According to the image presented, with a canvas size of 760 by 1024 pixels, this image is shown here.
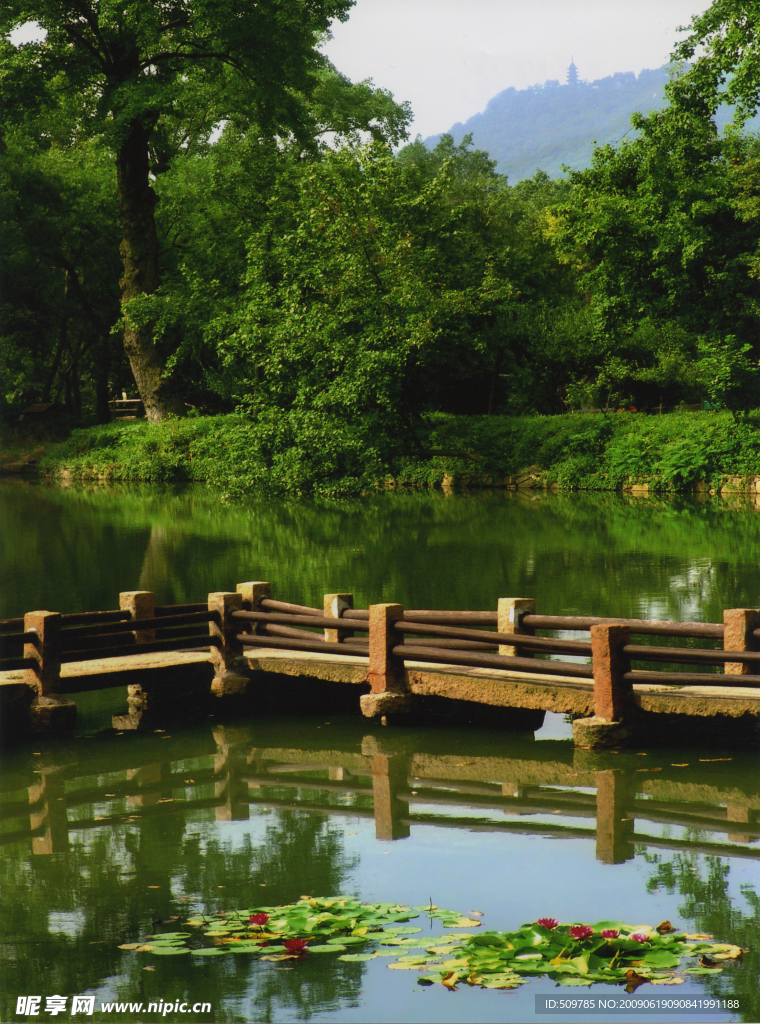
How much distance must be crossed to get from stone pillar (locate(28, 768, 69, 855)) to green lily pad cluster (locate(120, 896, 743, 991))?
2.05 m

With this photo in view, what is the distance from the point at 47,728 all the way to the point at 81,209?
1693 inches

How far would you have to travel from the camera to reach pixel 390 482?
40.2 m

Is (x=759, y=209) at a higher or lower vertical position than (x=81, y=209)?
lower

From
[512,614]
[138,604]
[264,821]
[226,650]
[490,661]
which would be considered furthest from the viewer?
[138,604]

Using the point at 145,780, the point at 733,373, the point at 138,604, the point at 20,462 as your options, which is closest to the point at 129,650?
the point at 138,604

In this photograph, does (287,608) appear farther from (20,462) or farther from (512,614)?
(20,462)

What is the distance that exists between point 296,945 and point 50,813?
3.60 meters

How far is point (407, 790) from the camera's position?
861 centimetres

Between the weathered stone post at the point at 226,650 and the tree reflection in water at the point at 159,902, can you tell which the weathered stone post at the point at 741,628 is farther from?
the weathered stone post at the point at 226,650

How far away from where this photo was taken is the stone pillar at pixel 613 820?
6992mm

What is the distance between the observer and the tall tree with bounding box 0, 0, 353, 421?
1410 inches

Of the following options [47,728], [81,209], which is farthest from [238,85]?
[47,728]

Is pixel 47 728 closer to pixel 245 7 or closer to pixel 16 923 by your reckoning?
pixel 16 923

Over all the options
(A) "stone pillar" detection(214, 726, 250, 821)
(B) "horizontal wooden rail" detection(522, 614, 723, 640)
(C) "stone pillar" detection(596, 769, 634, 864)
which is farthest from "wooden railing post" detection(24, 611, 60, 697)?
(C) "stone pillar" detection(596, 769, 634, 864)
